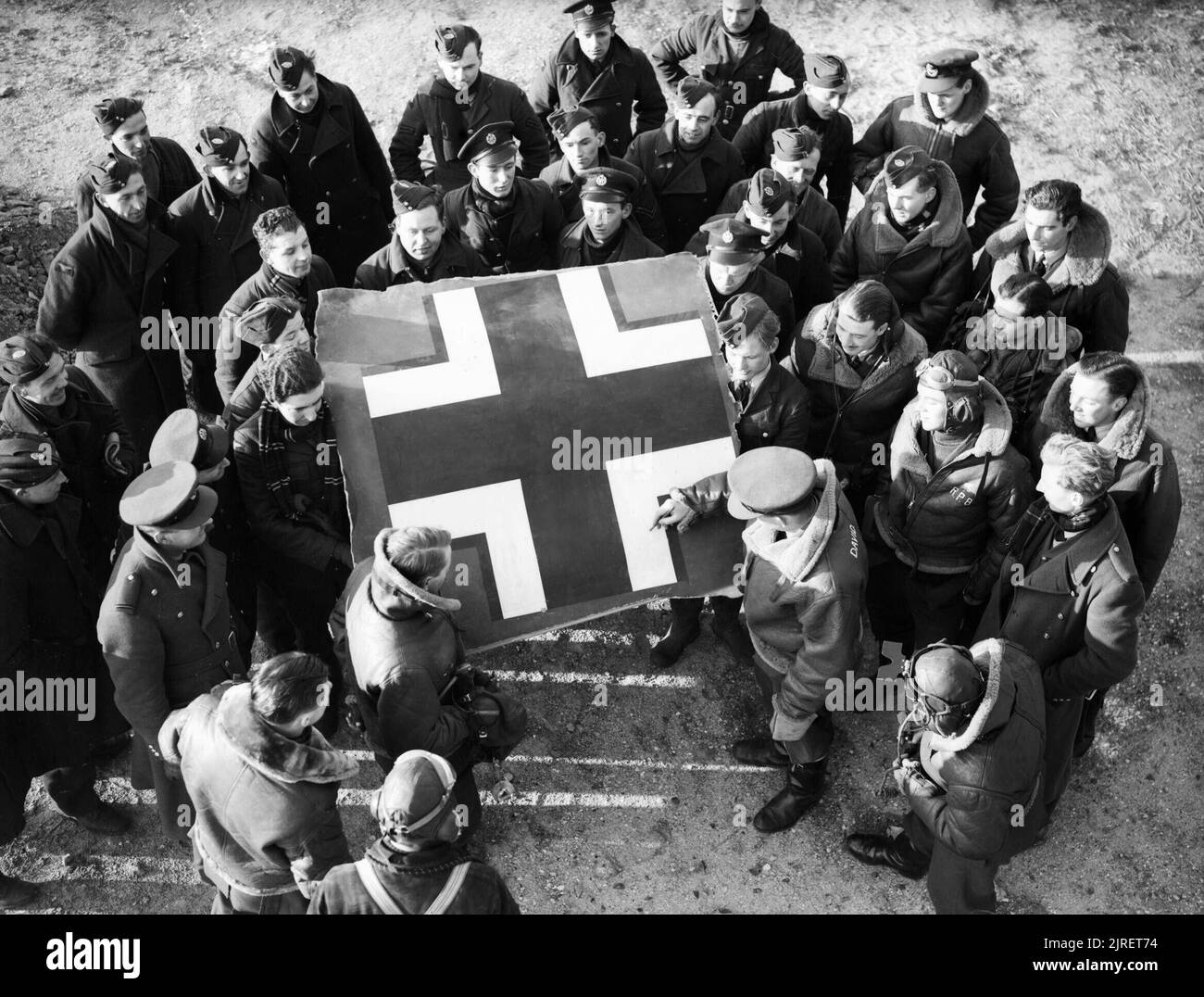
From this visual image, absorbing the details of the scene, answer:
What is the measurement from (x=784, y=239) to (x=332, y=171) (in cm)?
260

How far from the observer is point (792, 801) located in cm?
479

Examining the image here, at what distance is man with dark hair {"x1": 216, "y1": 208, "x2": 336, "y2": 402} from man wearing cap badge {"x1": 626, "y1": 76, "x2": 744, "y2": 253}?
205 centimetres

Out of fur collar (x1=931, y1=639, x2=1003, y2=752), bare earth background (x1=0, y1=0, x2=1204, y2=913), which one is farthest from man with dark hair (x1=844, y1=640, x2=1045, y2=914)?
bare earth background (x1=0, y1=0, x2=1204, y2=913)

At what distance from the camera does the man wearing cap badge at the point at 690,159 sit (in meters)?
6.05

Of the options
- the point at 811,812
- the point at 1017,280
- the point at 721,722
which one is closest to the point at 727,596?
the point at 721,722

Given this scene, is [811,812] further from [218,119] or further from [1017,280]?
[218,119]

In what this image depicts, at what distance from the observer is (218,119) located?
859 cm

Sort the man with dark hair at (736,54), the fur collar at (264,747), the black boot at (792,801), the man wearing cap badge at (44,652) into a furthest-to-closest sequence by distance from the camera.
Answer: the man with dark hair at (736,54) < the black boot at (792,801) < the man wearing cap badge at (44,652) < the fur collar at (264,747)

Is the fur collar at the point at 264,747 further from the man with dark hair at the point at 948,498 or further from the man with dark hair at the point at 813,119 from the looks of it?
the man with dark hair at the point at 813,119

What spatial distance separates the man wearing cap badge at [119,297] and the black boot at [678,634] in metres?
2.80


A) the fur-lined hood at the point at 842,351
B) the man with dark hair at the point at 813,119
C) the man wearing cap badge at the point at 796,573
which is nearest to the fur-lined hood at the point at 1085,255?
the fur-lined hood at the point at 842,351

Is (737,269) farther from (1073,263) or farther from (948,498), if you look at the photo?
(1073,263)

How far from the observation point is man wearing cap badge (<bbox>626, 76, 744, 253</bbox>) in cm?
605

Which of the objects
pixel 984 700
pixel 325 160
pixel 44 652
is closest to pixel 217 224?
pixel 325 160
